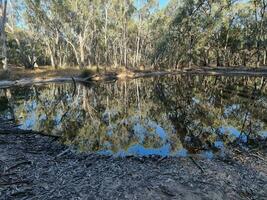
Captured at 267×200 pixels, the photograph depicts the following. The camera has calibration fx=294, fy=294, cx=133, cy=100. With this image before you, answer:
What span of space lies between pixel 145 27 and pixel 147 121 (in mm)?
49401

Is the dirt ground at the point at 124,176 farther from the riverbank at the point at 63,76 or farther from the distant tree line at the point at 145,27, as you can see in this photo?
the distant tree line at the point at 145,27

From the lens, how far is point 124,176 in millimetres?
7535

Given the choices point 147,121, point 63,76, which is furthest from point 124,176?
point 63,76

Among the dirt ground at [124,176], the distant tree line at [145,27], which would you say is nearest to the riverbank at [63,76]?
the distant tree line at [145,27]

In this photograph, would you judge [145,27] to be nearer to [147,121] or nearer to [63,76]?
[63,76]

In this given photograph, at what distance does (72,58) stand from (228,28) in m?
42.5

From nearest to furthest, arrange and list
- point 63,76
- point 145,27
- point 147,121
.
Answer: point 147,121 < point 63,76 < point 145,27

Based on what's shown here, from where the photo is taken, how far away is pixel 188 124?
13453mm

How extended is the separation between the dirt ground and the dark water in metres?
1.02

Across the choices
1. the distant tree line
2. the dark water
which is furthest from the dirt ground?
the distant tree line

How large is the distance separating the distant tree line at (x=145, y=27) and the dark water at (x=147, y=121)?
28017 millimetres

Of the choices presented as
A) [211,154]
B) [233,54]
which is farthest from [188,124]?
[233,54]

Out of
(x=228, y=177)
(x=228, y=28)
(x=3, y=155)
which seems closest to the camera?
(x=228, y=177)

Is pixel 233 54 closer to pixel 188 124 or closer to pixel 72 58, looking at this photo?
pixel 72 58
